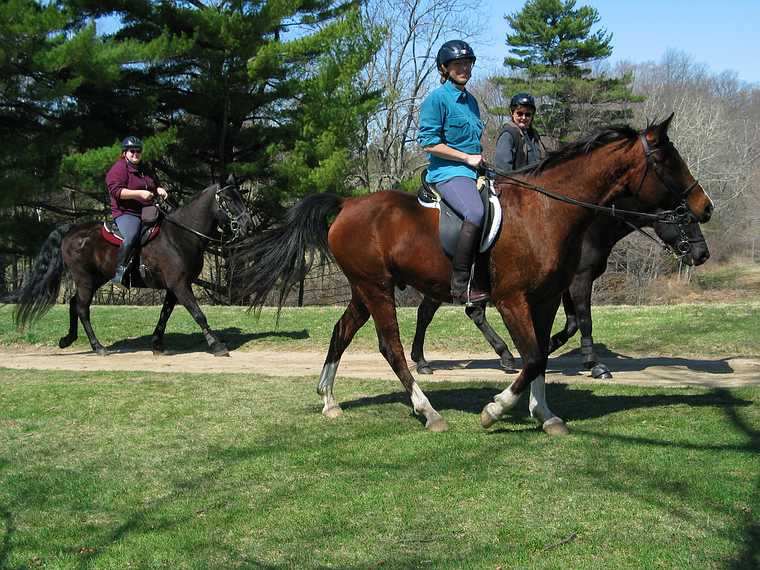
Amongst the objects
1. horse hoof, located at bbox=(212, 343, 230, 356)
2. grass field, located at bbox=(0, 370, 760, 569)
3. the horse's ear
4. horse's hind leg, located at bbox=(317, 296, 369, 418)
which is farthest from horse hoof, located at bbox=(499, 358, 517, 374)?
horse hoof, located at bbox=(212, 343, 230, 356)

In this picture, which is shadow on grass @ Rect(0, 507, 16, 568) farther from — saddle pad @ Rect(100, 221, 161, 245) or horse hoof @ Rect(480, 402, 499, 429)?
saddle pad @ Rect(100, 221, 161, 245)

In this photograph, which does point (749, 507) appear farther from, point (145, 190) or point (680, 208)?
point (145, 190)

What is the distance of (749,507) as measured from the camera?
501cm

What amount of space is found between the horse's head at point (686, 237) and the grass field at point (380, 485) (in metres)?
1.38

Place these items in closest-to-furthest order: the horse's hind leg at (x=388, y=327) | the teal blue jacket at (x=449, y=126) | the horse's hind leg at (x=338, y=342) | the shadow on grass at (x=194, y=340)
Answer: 1. the teal blue jacket at (x=449, y=126)
2. the horse's hind leg at (x=388, y=327)
3. the horse's hind leg at (x=338, y=342)
4. the shadow on grass at (x=194, y=340)

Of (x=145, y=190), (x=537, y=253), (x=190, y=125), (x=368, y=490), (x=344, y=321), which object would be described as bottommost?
(x=368, y=490)

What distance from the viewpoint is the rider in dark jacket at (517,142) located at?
9.38 metres

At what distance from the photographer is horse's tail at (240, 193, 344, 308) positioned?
8.85m

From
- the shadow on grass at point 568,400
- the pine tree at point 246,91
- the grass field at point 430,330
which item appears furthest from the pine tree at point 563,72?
the shadow on grass at point 568,400

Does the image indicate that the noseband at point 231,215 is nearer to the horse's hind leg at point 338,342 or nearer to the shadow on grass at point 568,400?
the shadow on grass at point 568,400

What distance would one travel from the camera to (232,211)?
13375 mm

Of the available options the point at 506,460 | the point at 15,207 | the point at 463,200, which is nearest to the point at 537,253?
the point at 463,200

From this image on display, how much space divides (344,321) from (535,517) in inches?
149

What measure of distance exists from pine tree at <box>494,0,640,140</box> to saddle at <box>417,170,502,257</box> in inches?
1219
